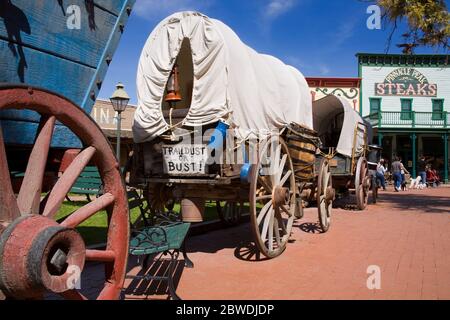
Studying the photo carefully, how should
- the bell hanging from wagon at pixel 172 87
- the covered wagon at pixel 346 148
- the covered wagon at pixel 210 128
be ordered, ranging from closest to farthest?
the covered wagon at pixel 210 128 → the bell hanging from wagon at pixel 172 87 → the covered wagon at pixel 346 148

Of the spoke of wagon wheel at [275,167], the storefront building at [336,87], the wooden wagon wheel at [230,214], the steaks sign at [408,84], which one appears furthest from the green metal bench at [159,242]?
the steaks sign at [408,84]

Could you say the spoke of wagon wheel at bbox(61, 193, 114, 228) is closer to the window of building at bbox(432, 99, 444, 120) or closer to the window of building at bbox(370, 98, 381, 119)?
the window of building at bbox(370, 98, 381, 119)

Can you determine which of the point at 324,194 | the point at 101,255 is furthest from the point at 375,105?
the point at 101,255

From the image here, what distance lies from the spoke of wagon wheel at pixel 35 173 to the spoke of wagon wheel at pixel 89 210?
217 mm

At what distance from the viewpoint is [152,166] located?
227 inches

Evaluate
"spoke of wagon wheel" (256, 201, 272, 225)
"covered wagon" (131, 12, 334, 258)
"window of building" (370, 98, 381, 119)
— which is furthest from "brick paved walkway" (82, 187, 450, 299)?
"window of building" (370, 98, 381, 119)

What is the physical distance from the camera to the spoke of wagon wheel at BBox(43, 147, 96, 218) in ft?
7.91

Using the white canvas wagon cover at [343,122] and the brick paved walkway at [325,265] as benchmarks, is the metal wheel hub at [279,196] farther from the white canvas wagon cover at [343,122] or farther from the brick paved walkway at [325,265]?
the white canvas wagon cover at [343,122]

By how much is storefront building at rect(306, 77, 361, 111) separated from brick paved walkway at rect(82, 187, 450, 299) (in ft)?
58.7

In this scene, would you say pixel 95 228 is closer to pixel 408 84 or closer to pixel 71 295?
pixel 71 295

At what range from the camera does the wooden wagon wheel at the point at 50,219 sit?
6.40 ft

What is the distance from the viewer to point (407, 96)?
27984 mm
